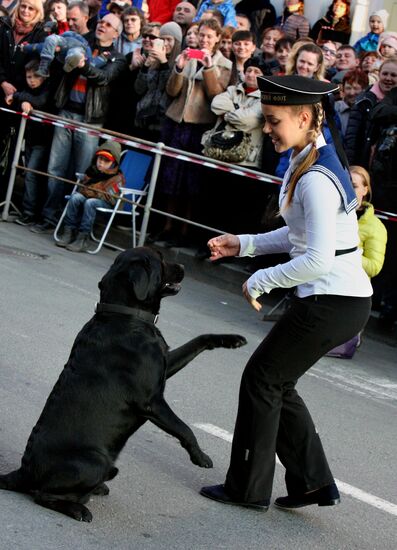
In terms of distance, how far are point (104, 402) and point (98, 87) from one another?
874 centimetres

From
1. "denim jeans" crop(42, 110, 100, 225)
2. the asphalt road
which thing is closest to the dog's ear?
the asphalt road

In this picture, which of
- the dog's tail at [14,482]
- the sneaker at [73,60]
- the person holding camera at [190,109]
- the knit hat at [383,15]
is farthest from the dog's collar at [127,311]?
the knit hat at [383,15]

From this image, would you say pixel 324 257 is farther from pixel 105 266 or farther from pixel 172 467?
pixel 105 266

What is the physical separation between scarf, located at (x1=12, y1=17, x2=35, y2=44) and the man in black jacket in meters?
1.23

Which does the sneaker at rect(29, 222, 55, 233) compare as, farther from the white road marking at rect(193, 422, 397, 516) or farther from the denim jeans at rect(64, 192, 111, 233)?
the white road marking at rect(193, 422, 397, 516)

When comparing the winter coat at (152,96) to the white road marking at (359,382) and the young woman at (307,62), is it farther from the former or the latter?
the white road marking at (359,382)

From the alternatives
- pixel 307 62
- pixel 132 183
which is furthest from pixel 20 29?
pixel 307 62

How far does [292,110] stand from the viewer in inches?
179

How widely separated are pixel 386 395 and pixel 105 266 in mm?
4251

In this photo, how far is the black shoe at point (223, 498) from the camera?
491 cm

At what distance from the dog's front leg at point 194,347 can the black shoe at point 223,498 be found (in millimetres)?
614

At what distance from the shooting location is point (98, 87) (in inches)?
500

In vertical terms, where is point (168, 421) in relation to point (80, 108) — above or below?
below

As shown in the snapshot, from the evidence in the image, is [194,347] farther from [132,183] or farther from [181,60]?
[132,183]
